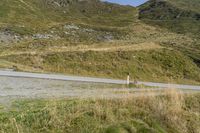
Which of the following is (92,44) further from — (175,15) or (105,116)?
(175,15)

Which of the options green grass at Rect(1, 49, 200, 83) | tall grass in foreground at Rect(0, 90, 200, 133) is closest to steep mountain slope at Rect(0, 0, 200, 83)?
green grass at Rect(1, 49, 200, 83)

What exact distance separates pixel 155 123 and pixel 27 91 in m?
6.81

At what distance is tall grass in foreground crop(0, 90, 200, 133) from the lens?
37.6ft

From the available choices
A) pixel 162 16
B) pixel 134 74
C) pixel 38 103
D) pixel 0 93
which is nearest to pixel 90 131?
pixel 38 103

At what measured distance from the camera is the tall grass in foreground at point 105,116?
452 inches

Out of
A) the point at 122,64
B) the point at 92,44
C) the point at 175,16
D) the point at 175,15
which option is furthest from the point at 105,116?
the point at 175,15

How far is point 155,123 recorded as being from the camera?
13781 millimetres

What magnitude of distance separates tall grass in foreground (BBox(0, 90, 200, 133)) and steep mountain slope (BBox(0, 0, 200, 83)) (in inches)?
644

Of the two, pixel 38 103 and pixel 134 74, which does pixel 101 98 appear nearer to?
pixel 38 103

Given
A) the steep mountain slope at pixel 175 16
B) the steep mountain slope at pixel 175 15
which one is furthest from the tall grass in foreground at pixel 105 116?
the steep mountain slope at pixel 175 15

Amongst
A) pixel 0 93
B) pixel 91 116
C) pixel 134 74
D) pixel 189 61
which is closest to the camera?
pixel 91 116

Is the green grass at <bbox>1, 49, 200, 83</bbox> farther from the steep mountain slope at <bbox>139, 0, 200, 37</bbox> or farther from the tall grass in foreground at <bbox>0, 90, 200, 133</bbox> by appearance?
the steep mountain slope at <bbox>139, 0, 200, 37</bbox>

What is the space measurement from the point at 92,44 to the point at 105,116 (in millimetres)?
46986

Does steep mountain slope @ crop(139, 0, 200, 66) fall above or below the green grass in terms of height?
above
